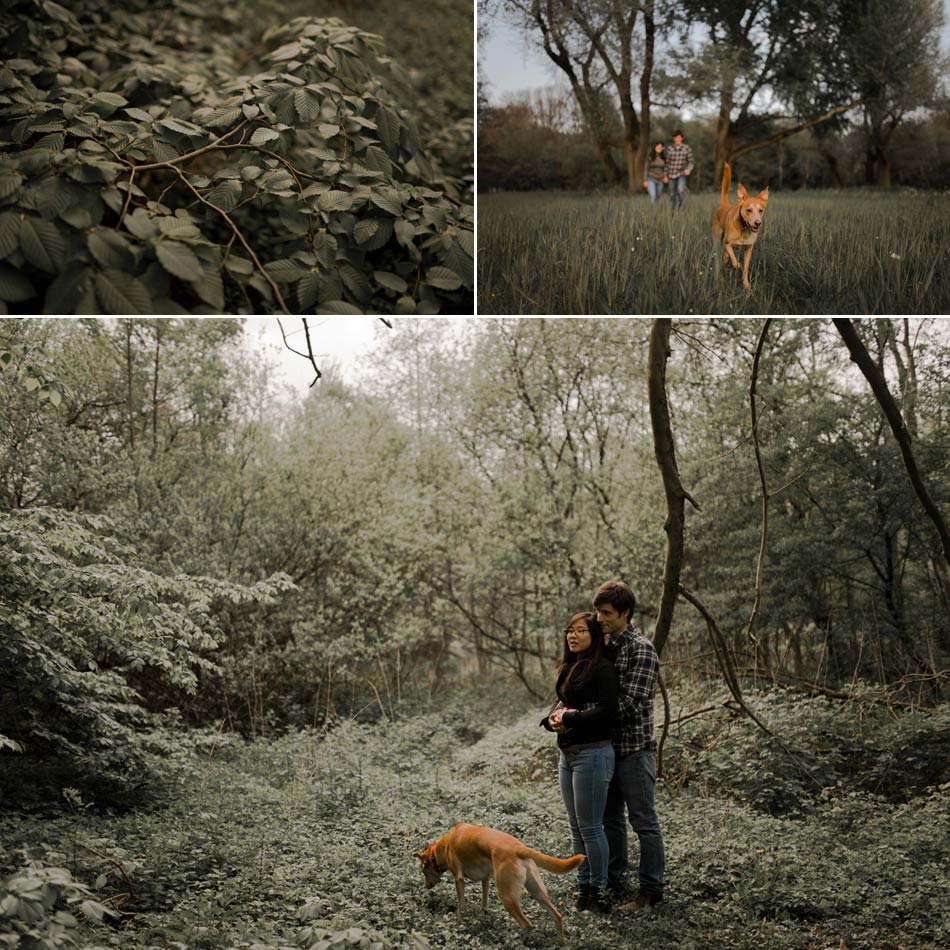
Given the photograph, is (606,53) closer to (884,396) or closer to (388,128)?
(388,128)

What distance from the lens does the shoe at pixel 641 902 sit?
3.22 meters

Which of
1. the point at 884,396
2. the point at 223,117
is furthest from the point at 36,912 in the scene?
the point at 884,396

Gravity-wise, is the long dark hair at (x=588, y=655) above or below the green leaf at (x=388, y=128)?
below

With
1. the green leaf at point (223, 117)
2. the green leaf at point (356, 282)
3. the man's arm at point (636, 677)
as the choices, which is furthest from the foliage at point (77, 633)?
the man's arm at point (636, 677)

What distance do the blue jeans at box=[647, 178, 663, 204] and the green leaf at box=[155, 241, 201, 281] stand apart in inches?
71.1

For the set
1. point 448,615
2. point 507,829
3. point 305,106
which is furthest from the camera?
point 448,615

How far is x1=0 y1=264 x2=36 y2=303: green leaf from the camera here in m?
2.81

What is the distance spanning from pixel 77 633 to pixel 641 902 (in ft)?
Answer: 9.77

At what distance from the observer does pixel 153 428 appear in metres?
7.25

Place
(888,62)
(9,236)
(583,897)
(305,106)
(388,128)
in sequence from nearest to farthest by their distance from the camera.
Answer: (9,236) < (583,897) < (305,106) < (388,128) < (888,62)

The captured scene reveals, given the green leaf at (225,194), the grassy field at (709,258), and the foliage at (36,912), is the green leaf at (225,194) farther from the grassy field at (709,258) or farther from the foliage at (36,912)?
the foliage at (36,912)

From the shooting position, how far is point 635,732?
315 centimetres

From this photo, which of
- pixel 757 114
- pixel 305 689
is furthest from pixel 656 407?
pixel 305 689

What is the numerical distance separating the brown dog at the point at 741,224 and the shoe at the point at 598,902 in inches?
92.1
